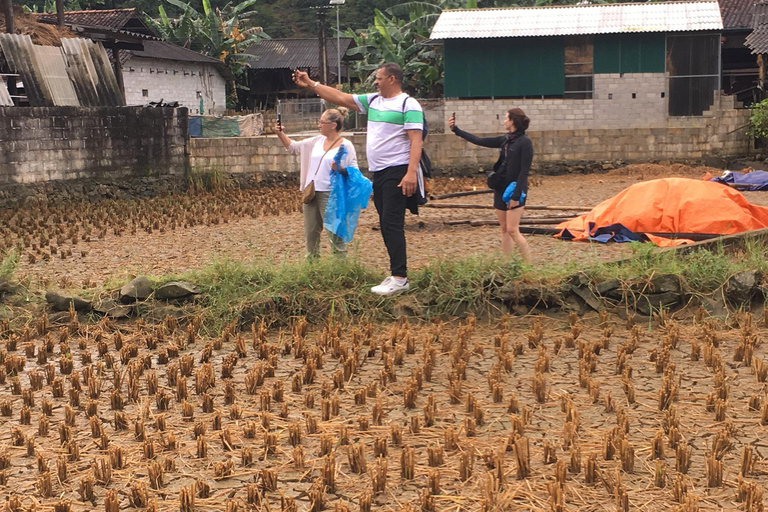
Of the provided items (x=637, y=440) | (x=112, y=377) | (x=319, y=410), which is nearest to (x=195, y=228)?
(x=112, y=377)

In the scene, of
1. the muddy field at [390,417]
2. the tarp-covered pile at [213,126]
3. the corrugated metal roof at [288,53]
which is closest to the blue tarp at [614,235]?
the muddy field at [390,417]

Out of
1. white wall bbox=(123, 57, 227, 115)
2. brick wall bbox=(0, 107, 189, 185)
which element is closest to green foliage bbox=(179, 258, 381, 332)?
brick wall bbox=(0, 107, 189, 185)

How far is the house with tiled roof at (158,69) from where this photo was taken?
28.8m

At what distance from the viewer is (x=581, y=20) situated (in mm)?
25422

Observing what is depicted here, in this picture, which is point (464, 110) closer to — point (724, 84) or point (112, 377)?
point (724, 84)

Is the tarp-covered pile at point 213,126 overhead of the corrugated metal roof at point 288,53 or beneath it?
beneath

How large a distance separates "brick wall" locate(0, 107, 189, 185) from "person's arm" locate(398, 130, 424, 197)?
10.3 meters

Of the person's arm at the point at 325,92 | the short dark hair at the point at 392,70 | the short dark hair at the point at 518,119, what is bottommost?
the short dark hair at the point at 518,119

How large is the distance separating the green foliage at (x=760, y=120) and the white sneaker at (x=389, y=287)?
17341 millimetres

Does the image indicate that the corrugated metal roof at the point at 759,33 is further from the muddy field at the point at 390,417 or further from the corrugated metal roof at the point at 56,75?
the muddy field at the point at 390,417

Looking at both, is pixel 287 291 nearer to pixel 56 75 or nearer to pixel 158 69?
pixel 56 75

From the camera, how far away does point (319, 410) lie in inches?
189

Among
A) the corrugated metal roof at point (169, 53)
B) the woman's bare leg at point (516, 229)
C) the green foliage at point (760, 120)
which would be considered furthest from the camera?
the corrugated metal roof at point (169, 53)

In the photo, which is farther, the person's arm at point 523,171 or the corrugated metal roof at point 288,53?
the corrugated metal roof at point 288,53
